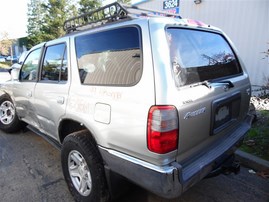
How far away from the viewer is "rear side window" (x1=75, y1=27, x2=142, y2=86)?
78.1 inches

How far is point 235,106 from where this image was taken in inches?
100

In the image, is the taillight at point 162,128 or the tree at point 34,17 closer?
the taillight at point 162,128

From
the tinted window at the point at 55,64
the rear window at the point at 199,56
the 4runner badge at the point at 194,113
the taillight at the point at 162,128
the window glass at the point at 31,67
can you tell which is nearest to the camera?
the taillight at the point at 162,128

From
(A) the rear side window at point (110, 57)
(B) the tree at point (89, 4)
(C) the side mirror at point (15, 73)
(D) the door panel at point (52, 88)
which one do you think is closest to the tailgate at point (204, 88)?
(A) the rear side window at point (110, 57)

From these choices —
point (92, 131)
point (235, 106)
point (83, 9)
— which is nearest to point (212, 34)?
point (235, 106)

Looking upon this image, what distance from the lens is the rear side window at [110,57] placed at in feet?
6.51

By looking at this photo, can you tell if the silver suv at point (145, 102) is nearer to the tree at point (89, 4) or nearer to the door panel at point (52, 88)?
the door panel at point (52, 88)

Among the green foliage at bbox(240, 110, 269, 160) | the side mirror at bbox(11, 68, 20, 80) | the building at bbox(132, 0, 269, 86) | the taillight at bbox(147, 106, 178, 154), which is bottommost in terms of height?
the green foliage at bbox(240, 110, 269, 160)

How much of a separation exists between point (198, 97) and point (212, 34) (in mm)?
1085

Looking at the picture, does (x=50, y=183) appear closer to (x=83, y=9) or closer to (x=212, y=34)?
(x=212, y=34)

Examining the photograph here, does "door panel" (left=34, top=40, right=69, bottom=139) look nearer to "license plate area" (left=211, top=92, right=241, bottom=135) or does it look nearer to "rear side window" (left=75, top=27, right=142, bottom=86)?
"rear side window" (left=75, top=27, right=142, bottom=86)

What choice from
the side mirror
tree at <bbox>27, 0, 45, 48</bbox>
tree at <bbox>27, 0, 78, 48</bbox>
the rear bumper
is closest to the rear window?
the rear bumper

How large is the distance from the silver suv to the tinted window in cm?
3

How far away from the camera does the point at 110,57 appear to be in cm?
222
